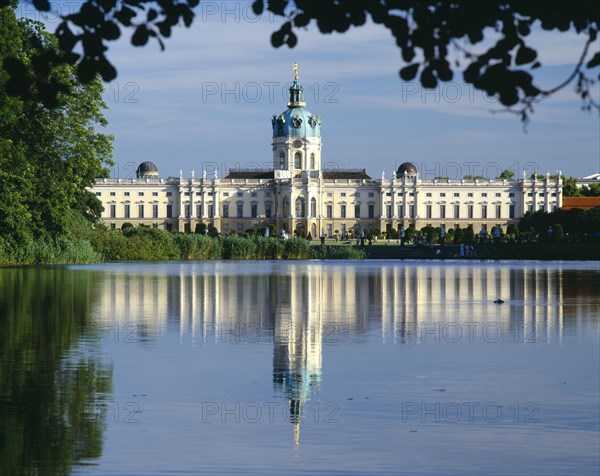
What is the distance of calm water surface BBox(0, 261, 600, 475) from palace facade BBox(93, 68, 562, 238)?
110157 millimetres

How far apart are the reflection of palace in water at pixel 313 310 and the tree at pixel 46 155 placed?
11.9 ft

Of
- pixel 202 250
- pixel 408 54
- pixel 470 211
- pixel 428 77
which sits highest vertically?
pixel 470 211

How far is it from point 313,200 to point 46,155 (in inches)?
3783

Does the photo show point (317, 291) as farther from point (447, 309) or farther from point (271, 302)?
point (447, 309)

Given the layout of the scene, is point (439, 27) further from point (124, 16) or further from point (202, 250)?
point (202, 250)

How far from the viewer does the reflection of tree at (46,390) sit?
23.5 ft

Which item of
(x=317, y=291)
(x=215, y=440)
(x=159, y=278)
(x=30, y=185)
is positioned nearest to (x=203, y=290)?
(x=317, y=291)

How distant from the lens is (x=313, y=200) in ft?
422

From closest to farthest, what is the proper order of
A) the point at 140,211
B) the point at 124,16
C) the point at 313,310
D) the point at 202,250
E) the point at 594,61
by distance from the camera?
1. the point at 594,61
2. the point at 124,16
3. the point at 313,310
4. the point at 202,250
5. the point at 140,211

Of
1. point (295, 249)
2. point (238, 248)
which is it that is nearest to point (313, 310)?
point (238, 248)

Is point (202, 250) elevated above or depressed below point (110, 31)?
below

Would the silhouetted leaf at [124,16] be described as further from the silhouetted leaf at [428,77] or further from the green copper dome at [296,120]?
the green copper dome at [296,120]

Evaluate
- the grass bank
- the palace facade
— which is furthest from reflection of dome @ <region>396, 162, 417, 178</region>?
the grass bank

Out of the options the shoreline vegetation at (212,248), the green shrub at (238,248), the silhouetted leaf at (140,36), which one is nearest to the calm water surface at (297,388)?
the silhouetted leaf at (140,36)
